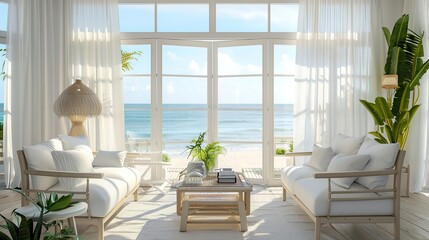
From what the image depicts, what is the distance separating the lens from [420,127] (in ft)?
20.6

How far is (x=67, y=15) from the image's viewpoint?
640 centimetres

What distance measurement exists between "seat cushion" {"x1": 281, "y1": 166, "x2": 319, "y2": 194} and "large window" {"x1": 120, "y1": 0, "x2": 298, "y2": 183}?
1568 millimetres

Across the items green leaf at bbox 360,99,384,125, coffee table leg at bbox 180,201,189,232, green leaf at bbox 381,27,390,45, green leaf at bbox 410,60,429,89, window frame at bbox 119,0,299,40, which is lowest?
coffee table leg at bbox 180,201,189,232

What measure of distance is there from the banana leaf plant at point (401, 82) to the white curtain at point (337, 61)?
0.39m

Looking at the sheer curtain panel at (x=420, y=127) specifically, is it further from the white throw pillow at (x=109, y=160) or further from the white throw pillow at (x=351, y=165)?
the white throw pillow at (x=109, y=160)

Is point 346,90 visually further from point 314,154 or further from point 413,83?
point 314,154

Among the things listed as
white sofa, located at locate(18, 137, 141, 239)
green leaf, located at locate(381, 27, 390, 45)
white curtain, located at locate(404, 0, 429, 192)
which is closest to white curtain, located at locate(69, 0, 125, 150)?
white sofa, located at locate(18, 137, 141, 239)

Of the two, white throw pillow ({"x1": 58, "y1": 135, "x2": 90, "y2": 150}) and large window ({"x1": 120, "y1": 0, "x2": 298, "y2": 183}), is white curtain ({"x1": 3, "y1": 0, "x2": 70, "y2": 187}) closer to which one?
large window ({"x1": 120, "y1": 0, "x2": 298, "y2": 183})

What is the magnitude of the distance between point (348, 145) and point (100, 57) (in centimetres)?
391

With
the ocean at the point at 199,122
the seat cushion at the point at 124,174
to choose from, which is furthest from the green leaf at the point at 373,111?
the seat cushion at the point at 124,174

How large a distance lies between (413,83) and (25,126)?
5.80m

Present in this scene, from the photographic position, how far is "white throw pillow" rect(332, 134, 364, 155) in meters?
4.63

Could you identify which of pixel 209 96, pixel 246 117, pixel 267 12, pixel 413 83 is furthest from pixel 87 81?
pixel 413 83

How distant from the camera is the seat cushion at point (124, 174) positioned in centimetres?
470
